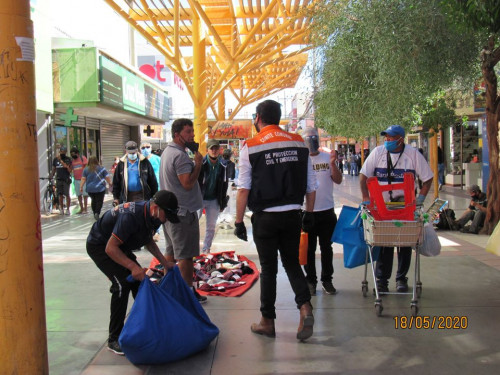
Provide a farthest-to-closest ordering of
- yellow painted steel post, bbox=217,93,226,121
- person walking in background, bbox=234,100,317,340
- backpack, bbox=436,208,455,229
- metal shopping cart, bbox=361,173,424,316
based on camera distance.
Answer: yellow painted steel post, bbox=217,93,226,121 → backpack, bbox=436,208,455,229 → metal shopping cart, bbox=361,173,424,316 → person walking in background, bbox=234,100,317,340

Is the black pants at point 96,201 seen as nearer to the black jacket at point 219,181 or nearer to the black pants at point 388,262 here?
the black jacket at point 219,181

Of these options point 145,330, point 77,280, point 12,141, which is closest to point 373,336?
point 145,330

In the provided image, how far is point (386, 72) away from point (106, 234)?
4.95m

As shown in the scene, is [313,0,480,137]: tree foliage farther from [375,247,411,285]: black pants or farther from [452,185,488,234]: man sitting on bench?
[375,247,411,285]: black pants

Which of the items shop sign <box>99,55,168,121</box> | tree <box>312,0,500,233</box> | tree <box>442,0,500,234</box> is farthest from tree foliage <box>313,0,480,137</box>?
shop sign <box>99,55,168,121</box>

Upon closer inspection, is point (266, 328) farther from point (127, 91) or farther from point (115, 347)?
point (127, 91)

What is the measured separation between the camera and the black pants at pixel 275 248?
4.05 meters

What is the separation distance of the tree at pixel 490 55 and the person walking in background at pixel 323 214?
212 centimetres

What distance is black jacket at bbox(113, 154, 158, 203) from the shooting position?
7324 mm

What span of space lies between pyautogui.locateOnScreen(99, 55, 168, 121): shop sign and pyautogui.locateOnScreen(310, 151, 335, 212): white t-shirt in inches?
440

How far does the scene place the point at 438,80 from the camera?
7.46 metres

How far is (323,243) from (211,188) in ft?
8.26

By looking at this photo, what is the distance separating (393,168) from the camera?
5.10 metres

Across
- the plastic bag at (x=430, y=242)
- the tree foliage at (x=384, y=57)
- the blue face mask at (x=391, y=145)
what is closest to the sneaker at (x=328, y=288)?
the plastic bag at (x=430, y=242)
